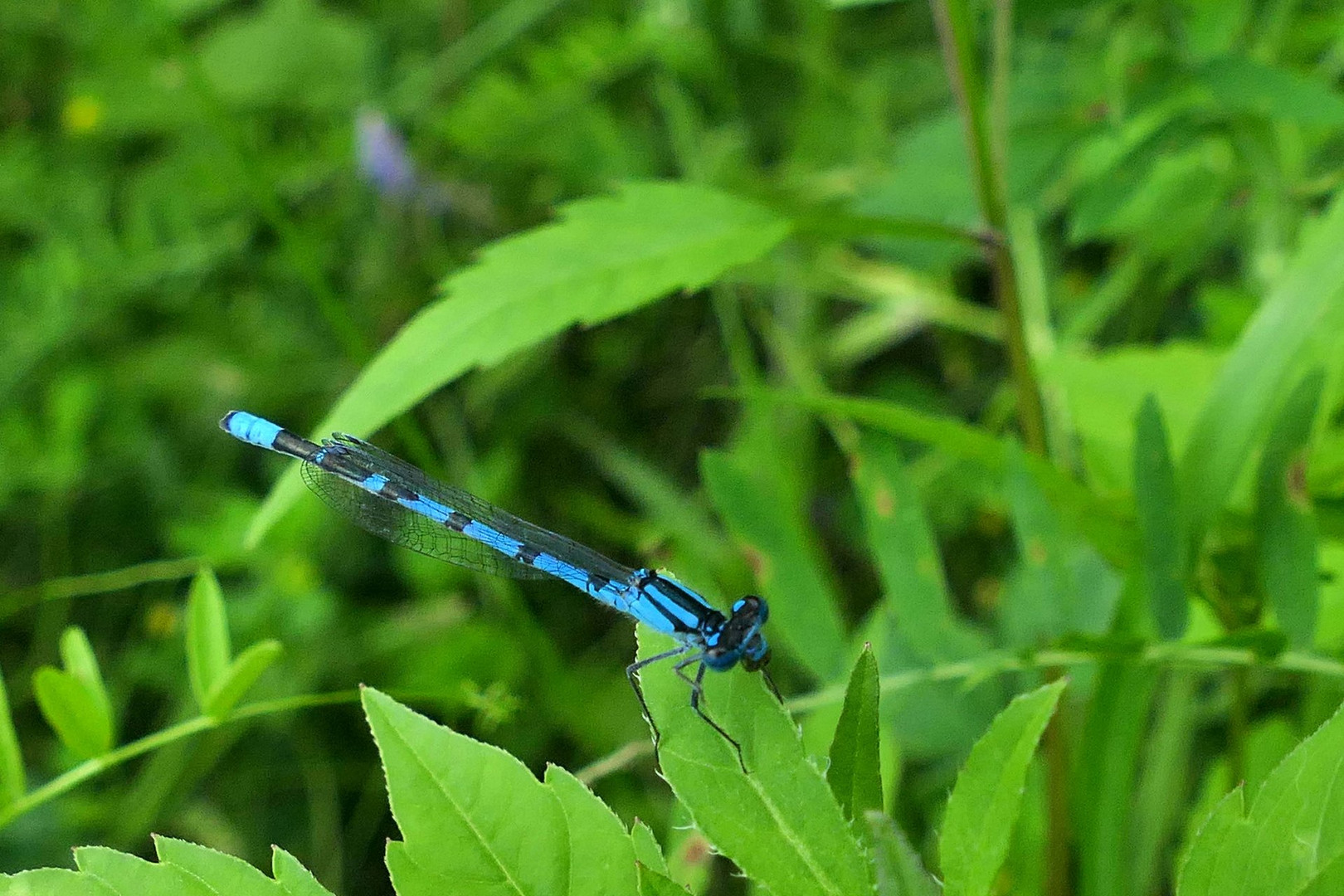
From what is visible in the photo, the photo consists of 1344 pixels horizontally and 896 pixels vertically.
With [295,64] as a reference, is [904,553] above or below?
below

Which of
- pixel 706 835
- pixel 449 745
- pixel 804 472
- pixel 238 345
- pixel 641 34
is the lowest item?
pixel 706 835

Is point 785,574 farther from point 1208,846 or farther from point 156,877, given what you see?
point 156,877

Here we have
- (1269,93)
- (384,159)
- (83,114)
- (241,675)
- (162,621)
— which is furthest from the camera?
(83,114)

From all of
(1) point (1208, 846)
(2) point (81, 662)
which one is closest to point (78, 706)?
(2) point (81, 662)

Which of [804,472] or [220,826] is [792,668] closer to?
[804,472]

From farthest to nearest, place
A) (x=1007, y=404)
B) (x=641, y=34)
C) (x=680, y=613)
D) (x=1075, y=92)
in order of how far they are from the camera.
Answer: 1. (x=641, y=34)
2. (x=1007, y=404)
3. (x=1075, y=92)
4. (x=680, y=613)

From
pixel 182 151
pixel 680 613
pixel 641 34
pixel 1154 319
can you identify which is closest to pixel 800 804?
pixel 680 613

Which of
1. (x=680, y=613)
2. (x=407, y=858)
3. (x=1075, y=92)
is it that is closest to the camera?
(x=407, y=858)

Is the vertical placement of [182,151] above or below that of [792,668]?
above
